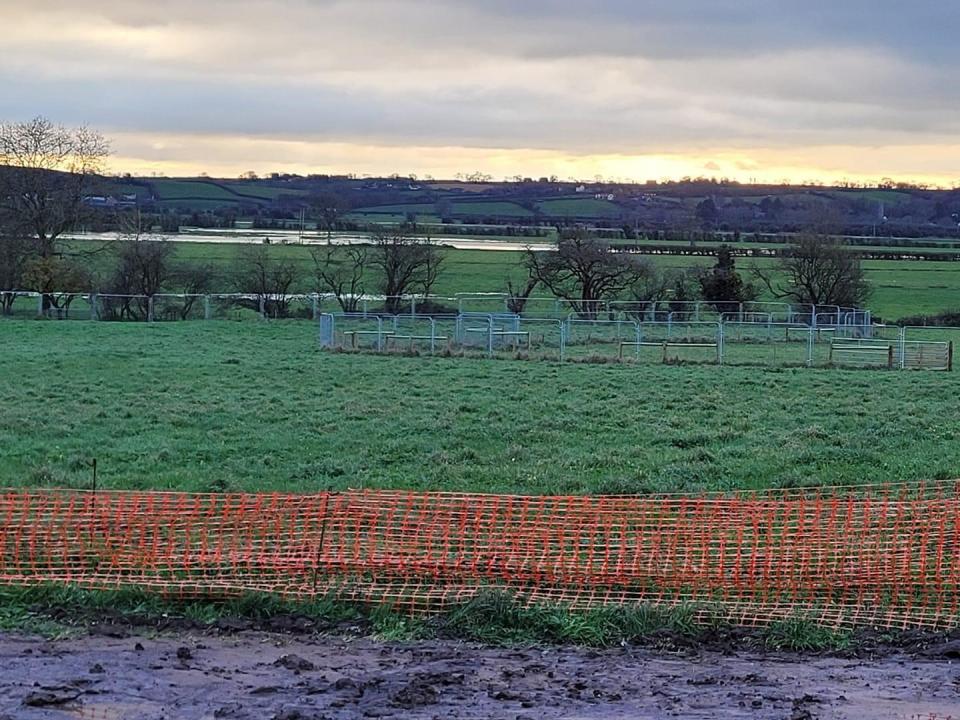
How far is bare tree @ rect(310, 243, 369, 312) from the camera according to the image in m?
57.1

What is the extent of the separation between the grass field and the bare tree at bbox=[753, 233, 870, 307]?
3258cm

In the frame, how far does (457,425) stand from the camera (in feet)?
59.3

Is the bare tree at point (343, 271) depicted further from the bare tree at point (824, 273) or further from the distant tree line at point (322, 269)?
the bare tree at point (824, 273)

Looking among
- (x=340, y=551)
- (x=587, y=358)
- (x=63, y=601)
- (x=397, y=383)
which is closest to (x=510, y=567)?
(x=340, y=551)

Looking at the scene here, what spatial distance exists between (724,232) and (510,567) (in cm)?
9171

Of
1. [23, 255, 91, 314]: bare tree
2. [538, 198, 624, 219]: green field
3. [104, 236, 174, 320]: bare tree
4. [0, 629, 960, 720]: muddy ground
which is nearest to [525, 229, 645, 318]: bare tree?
[104, 236, 174, 320]: bare tree

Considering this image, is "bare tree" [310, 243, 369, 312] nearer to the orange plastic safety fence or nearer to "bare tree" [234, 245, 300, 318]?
"bare tree" [234, 245, 300, 318]

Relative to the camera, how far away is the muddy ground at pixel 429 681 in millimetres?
6180

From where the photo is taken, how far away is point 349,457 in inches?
591

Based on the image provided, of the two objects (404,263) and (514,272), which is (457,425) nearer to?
(404,263)

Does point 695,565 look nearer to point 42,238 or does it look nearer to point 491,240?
point 42,238

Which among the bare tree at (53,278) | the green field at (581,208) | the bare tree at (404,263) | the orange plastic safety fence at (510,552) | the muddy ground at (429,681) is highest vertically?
the green field at (581,208)

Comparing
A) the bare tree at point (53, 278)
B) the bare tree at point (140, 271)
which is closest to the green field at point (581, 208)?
the bare tree at point (140, 271)

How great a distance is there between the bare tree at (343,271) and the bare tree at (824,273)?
21.1 m
